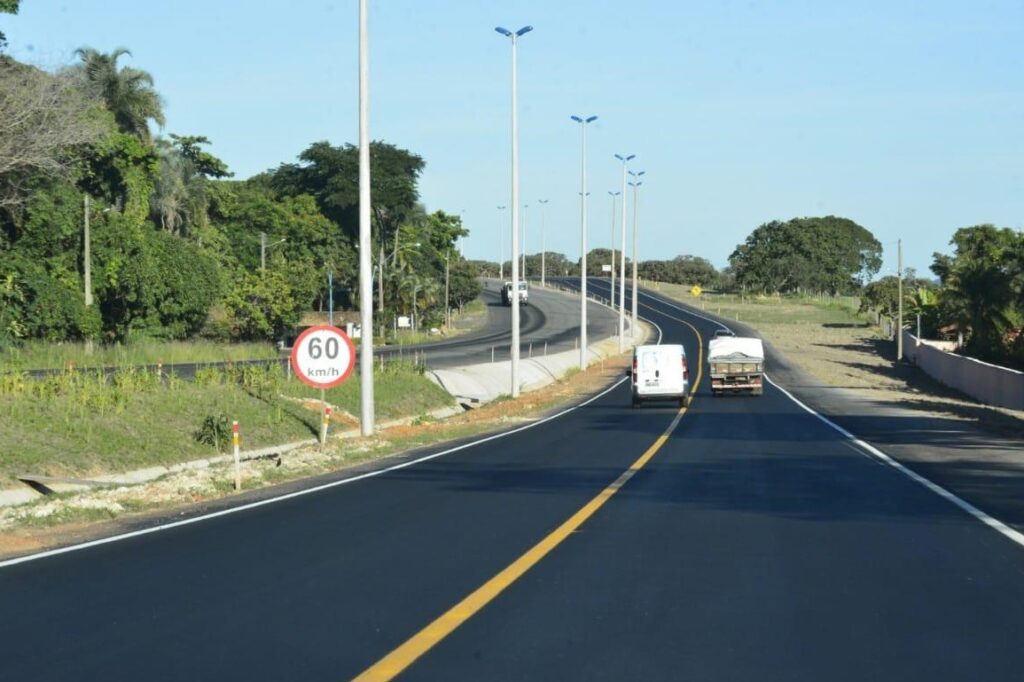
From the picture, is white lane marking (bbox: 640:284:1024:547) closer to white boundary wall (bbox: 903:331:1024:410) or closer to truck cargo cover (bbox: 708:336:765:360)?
truck cargo cover (bbox: 708:336:765:360)

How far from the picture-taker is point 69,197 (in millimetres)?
64438

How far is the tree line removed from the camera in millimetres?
56312

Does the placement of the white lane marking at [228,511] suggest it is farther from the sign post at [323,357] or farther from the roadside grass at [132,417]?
the roadside grass at [132,417]

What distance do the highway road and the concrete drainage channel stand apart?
5295 millimetres

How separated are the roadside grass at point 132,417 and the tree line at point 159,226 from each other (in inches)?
815

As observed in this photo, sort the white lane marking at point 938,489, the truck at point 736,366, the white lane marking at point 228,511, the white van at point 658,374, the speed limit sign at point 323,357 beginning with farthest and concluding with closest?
the truck at point 736,366
the white van at point 658,374
the speed limit sign at point 323,357
the white lane marking at point 938,489
the white lane marking at point 228,511

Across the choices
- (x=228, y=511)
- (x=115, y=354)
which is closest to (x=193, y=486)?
(x=228, y=511)

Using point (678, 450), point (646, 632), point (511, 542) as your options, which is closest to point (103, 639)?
point (646, 632)

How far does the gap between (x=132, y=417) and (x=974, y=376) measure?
44209 millimetres

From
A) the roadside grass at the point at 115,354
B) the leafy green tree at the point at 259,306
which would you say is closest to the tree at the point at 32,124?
the roadside grass at the point at 115,354

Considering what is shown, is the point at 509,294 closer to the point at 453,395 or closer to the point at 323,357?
the point at 453,395

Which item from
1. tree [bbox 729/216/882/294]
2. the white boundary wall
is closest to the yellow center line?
the white boundary wall

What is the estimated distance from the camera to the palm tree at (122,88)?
85.2 m

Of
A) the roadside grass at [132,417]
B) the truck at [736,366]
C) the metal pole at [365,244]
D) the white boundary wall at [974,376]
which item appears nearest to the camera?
the roadside grass at [132,417]
